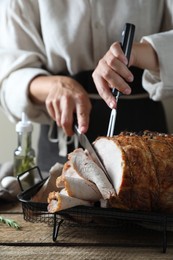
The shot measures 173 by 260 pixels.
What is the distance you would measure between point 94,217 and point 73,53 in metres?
0.57

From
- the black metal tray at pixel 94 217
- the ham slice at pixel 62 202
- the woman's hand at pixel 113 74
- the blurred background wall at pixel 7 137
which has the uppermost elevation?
the woman's hand at pixel 113 74

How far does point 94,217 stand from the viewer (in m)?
0.70

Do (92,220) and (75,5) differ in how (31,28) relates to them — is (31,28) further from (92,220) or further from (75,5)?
(92,220)

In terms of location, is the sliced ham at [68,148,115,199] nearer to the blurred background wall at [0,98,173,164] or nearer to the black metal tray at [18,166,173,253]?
the black metal tray at [18,166,173,253]

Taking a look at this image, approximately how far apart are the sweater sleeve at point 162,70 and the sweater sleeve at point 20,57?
243 mm

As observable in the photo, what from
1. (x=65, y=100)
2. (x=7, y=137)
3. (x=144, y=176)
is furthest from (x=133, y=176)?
(x=7, y=137)

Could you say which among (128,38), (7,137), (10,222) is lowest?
(7,137)

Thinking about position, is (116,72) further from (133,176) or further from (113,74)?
(133,176)

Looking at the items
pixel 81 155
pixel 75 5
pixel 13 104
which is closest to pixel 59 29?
pixel 75 5

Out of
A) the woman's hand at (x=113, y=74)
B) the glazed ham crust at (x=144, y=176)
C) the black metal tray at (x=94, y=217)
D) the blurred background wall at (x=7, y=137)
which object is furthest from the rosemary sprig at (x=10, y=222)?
the blurred background wall at (x=7, y=137)

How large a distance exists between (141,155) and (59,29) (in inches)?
21.9

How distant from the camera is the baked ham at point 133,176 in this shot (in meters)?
0.70

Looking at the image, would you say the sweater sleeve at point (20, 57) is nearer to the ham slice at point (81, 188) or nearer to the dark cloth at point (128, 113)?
the dark cloth at point (128, 113)

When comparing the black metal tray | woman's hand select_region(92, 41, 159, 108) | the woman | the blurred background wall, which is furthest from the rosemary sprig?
the blurred background wall
